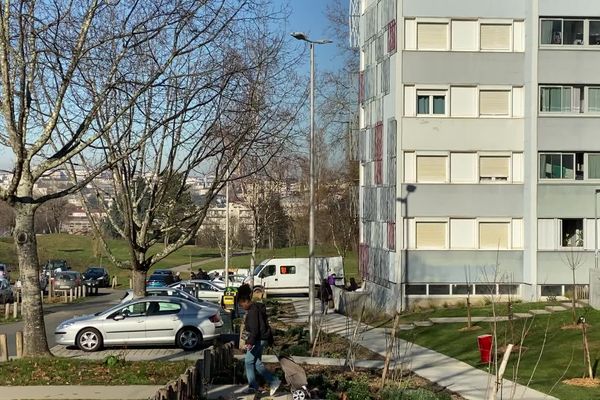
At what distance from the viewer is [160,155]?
871 inches

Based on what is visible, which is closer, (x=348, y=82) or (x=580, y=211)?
(x=580, y=211)

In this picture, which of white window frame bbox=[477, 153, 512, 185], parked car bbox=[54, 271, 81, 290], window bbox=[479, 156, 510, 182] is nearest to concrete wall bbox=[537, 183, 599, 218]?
white window frame bbox=[477, 153, 512, 185]

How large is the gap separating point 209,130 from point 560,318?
12.5 metres

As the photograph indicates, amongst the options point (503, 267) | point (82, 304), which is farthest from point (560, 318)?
point (82, 304)

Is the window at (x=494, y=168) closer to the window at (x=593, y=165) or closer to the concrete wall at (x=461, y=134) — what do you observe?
the concrete wall at (x=461, y=134)

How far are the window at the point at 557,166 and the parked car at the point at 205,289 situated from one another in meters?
16.6

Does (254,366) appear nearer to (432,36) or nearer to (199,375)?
(199,375)

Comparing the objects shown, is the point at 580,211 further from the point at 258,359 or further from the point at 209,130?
the point at 258,359

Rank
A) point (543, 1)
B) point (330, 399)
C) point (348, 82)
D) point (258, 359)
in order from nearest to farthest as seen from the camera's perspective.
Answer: point (330, 399) < point (258, 359) < point (543, 1) < point (348, 82)

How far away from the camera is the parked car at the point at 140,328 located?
21812mm

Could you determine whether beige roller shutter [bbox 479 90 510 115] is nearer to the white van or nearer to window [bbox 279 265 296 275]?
the white van

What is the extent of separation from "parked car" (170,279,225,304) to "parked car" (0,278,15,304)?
9.02 metres

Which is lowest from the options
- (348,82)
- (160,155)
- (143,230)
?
(143,230)

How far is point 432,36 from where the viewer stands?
3322cm
